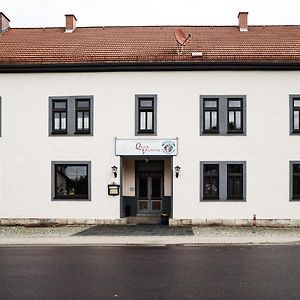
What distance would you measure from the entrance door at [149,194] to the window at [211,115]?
3.76 metres

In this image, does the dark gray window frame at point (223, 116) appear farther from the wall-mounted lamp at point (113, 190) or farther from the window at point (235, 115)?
the wall-mounted lamp at point (113, 190)

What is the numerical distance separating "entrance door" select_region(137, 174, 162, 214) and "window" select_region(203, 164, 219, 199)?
286cm

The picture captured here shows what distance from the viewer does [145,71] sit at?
24.7 meters

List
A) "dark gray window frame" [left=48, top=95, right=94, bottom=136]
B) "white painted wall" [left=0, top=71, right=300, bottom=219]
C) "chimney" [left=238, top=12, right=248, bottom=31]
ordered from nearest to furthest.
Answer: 1. "white painted wall" [left=0, top=71, right=300, bottom=219]
2. "dark gray window frame" [left=48, top=95, right=94, bottom=136]
3. "chimney" [left=238, top=12, right=248, bottom=31]

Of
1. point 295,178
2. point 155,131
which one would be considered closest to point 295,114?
point 295,178

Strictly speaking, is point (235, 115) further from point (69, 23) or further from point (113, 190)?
point (69, 23)

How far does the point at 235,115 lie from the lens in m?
24.6

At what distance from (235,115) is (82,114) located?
7087mm

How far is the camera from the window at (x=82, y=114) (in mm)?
24938

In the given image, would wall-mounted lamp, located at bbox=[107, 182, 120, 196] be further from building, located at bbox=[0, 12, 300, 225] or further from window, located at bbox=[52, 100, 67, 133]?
window, located at bbox=[52, 100, 67, 133]

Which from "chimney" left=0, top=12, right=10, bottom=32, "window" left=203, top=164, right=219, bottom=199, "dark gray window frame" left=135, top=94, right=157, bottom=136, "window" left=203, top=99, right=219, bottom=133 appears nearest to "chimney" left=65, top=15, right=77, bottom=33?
"chimney" left=0, top=12, right=10, bottom=32

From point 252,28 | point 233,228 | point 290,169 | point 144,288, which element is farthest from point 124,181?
point 144,288

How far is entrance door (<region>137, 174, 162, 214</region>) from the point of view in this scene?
2644 centimetres

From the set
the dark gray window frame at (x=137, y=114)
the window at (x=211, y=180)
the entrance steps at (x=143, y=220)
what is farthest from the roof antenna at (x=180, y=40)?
the entrance steps at (x=143, y=220)
